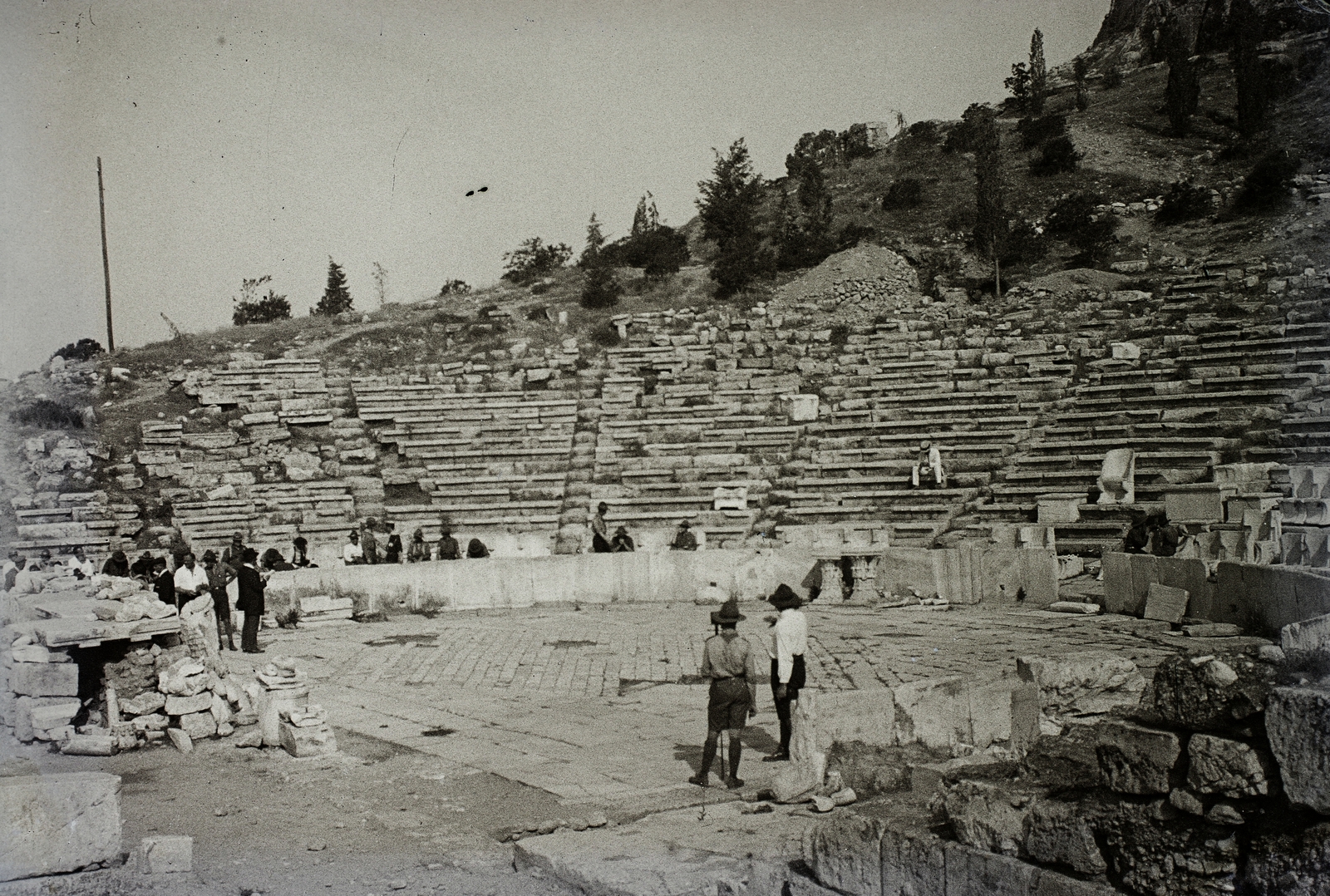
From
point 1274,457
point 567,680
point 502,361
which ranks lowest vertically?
point 567,680

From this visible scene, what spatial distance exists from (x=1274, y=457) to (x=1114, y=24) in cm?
5525

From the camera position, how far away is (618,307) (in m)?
37.4

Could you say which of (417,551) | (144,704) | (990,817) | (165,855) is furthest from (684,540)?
(990,817)

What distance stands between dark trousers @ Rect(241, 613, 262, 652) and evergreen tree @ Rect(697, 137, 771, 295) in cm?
2732

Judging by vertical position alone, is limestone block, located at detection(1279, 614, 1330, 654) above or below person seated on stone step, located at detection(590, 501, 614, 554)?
above

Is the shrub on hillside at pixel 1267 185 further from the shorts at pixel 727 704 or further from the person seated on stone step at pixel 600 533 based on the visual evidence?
the shorts at pixel 727 704

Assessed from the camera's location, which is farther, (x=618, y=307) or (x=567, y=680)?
(x=618, y=307)

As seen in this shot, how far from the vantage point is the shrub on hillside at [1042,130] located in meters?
49.1

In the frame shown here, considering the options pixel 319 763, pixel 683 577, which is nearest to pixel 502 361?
pixel 683 577

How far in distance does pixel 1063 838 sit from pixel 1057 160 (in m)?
45.5

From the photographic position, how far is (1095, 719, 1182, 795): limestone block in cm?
452

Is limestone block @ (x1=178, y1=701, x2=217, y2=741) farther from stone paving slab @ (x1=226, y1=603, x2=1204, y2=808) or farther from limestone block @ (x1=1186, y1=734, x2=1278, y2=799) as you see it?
limestone block @ (x1=1186, y1=734, x2=1278, y2=799)

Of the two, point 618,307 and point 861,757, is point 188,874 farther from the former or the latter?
point 618,307

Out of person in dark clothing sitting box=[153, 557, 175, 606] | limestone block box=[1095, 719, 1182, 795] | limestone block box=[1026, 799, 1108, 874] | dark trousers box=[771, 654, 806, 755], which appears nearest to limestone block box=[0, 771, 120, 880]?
limestone block box=[1026, 799, 1108, 874]
